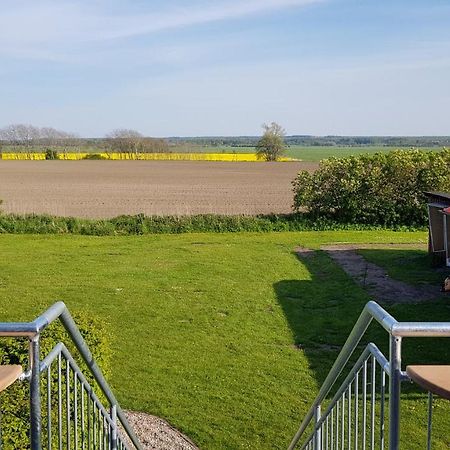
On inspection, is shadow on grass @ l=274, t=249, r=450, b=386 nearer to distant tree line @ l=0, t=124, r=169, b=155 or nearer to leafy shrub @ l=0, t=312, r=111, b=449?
leafy shrub @ l=0, t=312, r=111, b=449

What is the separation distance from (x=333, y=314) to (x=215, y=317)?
227 cm

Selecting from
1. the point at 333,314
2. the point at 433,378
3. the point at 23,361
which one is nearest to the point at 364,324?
the point at 433,378

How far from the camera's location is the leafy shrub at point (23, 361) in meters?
4.76

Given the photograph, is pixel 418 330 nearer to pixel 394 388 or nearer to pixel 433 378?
pixel 433 378

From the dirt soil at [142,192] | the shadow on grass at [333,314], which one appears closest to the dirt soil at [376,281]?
the shadow on grass at [333,314]

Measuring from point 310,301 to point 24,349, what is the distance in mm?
8713

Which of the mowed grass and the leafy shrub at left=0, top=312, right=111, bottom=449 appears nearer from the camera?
the leafy shrub at left=0, top=312, right=111, bottom=449

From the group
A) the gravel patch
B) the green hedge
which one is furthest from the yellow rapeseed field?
the gravel patch

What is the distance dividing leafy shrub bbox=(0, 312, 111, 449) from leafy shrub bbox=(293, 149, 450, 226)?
18.5 m

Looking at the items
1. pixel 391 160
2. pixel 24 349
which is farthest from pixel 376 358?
pixel 391 160

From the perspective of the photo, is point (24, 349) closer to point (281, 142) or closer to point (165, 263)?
point (165, 263)

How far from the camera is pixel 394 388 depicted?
2.26 meters

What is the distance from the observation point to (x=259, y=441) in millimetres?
7273

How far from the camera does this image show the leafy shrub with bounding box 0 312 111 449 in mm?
4758
